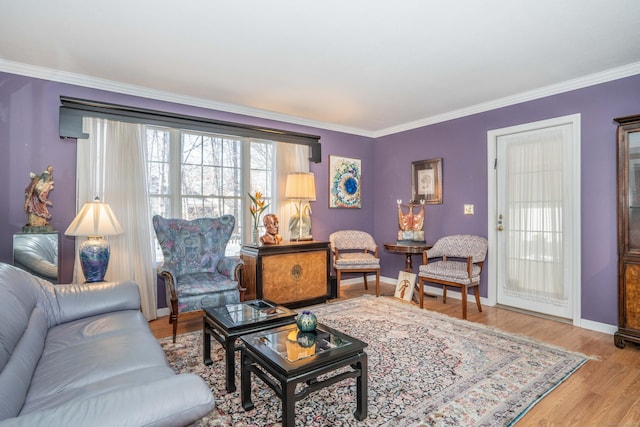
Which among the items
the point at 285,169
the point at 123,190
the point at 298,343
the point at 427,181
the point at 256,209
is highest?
the point at 285,169

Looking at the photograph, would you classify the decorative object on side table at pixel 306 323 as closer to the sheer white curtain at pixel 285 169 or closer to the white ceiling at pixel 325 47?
the white ceiling at pixel 325 47

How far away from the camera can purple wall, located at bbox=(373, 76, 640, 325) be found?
3193 millimetres

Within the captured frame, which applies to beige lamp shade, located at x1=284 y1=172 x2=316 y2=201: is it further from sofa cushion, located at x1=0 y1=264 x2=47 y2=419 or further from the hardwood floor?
sofa cushion, located at x1=0 y1=264 x2=47 y2=419

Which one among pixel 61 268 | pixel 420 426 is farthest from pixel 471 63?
pixel 61 268

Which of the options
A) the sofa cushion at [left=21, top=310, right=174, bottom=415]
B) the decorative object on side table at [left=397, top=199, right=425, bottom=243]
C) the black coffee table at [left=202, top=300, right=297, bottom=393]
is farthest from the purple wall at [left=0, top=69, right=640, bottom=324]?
the black coffee table at [left=202, top=300, right=297, bottom=393]

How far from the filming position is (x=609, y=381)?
7.49 feet

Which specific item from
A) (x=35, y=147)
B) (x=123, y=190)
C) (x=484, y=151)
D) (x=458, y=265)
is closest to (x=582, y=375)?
(x=458, y=265)

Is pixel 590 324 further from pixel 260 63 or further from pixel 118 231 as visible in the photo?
pixel 118 231

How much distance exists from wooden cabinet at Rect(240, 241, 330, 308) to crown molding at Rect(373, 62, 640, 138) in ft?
7.66

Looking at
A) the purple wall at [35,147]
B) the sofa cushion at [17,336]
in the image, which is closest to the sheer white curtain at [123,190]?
the purple wall at [35,147]

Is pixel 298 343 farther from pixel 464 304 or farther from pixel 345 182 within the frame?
pixel 345 182

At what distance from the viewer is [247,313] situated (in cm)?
249

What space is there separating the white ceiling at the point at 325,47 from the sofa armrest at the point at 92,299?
6.18 ft

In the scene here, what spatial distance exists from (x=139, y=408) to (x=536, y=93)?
4383 millimetres
